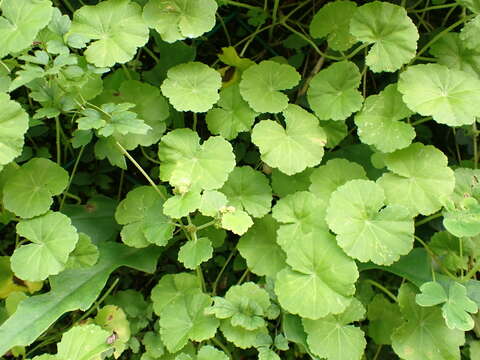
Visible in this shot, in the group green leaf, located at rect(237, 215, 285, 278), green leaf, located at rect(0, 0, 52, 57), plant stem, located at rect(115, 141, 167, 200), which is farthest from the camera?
green leaf, located at rect(237, 215, 285, 278)

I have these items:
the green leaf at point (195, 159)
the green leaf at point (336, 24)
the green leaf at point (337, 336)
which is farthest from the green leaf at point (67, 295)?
the green leaf at point (336, 24)

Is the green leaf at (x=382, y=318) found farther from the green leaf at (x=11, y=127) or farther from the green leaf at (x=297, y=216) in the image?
the green leaf at (x=11, y=127)

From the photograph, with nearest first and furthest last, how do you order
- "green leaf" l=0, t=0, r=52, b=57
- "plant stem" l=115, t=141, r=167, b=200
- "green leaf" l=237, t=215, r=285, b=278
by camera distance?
"green leaf" l=0, t=0, r=52, b=57, "plant stem" l=115, t=141, r=167, b=200, "green leaf" l=237, t=215, r=285, b=278

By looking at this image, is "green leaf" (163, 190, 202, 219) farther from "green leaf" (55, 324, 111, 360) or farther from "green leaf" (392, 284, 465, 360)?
"green leaf" (392, 284, 465, 360)

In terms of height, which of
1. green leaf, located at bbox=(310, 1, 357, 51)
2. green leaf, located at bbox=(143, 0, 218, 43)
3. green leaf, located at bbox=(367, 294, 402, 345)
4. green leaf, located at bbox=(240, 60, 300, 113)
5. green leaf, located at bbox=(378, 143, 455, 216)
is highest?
green leaf, located at bbox=(143, 0, 218, 43)

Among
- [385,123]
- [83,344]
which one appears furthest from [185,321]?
[385,123]

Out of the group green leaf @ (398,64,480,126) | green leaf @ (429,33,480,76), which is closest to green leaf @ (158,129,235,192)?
green leaf @ (398,64,480,126)
